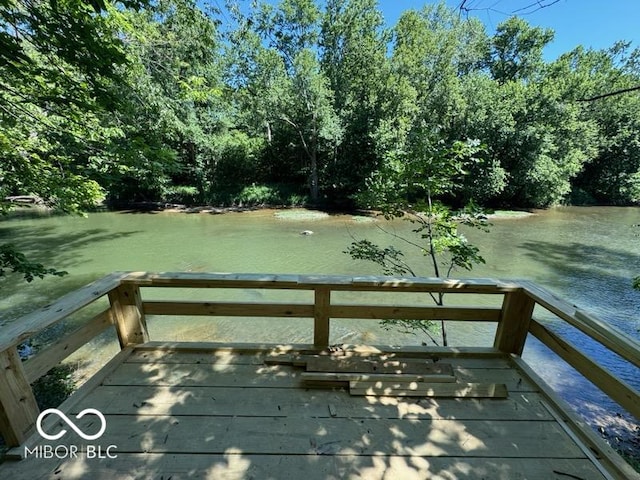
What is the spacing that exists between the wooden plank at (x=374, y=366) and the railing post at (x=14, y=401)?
1455mm

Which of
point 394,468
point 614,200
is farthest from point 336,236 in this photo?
point 614,200

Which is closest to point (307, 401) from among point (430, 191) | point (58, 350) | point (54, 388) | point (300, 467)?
point (300, 467)

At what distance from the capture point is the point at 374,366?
2150 mm

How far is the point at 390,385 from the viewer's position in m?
1.98

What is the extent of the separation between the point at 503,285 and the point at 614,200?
88.7 feet

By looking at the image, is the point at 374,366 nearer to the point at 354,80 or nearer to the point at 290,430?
the point at 290,430

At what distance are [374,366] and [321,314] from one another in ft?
1.62

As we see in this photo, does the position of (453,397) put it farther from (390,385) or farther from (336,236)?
(336,236)

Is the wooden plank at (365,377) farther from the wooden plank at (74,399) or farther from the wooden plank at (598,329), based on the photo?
the wooden plank at (74,399)

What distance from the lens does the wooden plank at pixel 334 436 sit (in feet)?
5.08

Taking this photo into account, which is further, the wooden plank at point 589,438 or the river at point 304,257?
the river at point 304,257

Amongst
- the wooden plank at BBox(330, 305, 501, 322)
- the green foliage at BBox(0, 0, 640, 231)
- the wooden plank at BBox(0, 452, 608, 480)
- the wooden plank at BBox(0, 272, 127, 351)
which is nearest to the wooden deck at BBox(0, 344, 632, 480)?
the wooden plank at BBox(0, 452, 608, 480)

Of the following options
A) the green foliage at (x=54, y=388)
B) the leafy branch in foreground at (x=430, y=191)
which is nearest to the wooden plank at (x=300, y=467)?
the leafy branch in foreground at (x=430, y=191)

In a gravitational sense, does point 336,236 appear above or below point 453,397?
below
